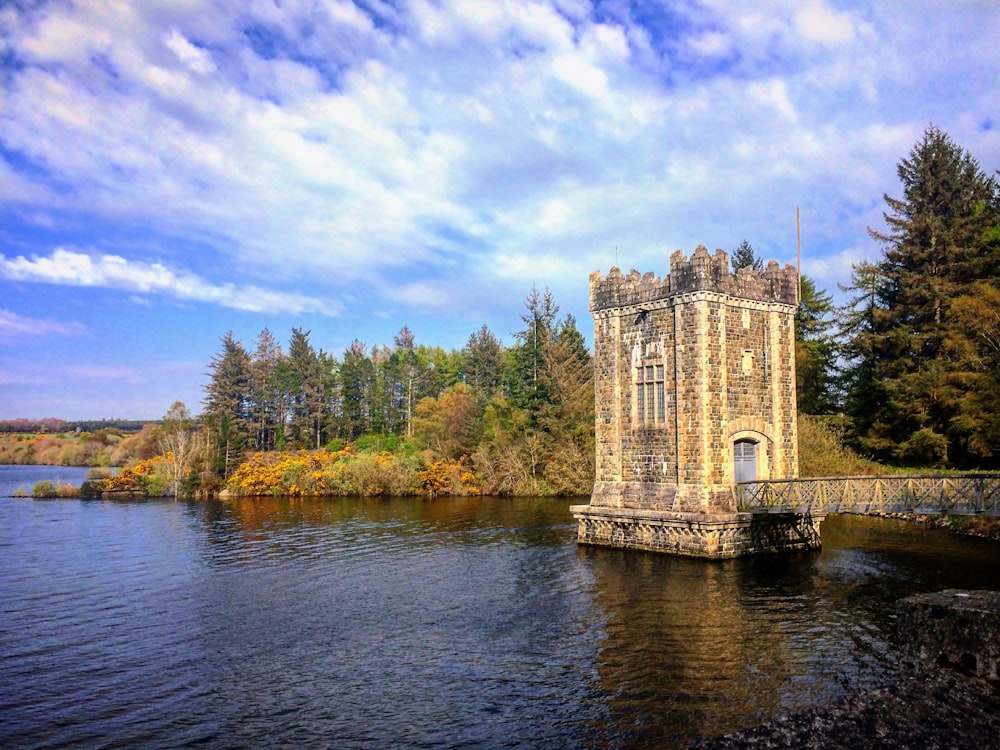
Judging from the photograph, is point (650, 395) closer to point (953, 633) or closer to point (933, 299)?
point (953, 633)

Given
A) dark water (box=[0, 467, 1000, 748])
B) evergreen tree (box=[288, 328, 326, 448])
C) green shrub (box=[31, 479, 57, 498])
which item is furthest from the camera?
evergreen tree (box=[288, 328, 326, 448])

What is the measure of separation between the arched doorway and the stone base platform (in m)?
1.57

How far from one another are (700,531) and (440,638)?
1139 centimetres

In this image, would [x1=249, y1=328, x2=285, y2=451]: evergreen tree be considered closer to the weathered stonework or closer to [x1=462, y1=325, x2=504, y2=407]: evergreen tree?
[x1=462, y1=325, x2=504, y2=407]: evergreen tree

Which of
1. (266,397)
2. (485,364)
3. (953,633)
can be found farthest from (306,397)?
(953,633)

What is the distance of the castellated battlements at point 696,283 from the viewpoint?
26156 millimetres

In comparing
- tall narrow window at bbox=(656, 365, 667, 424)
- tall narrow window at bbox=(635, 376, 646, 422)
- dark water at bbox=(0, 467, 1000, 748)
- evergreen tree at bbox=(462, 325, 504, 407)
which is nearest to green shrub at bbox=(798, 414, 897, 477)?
dark water at bbox=(0, 467, 1000, 748)

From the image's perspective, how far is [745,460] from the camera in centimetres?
2708

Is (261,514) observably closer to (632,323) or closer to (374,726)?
(632,323)

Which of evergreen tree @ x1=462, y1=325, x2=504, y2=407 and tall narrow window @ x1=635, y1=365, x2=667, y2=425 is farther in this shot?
evergreen tree @ x1=462, y1=325, x2=504, y2=407

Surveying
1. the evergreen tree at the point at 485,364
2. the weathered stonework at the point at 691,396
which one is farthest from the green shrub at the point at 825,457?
the evergreen tree at the point at 485,364

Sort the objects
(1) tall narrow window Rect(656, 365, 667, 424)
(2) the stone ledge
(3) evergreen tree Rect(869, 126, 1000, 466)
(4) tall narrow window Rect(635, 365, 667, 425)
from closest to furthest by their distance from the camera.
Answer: (2) the stone ledge < (1) tall narrow window Rect(656, 365, 667, 424) < (4) tall narrow window Rect(635, 365, 667, 425) < (3) evergreen tree Rect(869, 126, 1000, 466)

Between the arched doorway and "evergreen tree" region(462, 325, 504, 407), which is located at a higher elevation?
"evergreen tree" region(462, 325, 504, 407)

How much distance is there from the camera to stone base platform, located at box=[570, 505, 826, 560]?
25.0 metres
